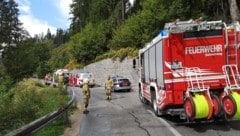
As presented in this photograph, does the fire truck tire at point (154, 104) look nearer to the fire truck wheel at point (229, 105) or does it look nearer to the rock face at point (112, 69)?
the fire truck wheel at point (229, 105)

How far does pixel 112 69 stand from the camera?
218ft

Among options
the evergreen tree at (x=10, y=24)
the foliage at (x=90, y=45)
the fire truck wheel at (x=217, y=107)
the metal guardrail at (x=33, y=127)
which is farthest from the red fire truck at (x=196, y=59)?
the evergreen tree at (x=10, y=24)

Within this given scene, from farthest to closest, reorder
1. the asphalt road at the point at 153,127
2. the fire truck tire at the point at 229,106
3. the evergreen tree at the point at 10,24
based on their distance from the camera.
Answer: the evergreen tree at the point at 10,24, the fire truck tire at the point at 229,106, the asphalt road at the point at 153,127

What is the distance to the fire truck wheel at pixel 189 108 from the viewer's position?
14.3m

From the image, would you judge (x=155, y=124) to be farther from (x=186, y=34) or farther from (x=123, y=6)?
(x=123, y=6)

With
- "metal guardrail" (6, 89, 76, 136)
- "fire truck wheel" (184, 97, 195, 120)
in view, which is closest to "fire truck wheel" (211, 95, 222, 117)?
"fire truck wheel" (184, 97, 195, 120)

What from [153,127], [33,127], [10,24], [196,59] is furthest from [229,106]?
[10,24]

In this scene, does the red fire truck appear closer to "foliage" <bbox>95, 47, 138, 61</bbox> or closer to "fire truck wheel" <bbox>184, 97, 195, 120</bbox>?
"fire truck wheel" <bbox>184, 97, 195, 120</bbox>

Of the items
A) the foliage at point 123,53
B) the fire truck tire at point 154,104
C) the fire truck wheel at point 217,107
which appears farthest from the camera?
the foliage at point 123,53

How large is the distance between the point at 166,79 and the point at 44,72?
7943 cm

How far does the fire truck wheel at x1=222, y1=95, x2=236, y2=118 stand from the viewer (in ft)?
45.9

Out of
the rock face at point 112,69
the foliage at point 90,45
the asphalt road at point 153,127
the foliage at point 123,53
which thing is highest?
the foliage at point 90,45

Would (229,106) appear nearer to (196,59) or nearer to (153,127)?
(196,59)

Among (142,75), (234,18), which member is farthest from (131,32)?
(142,75)
